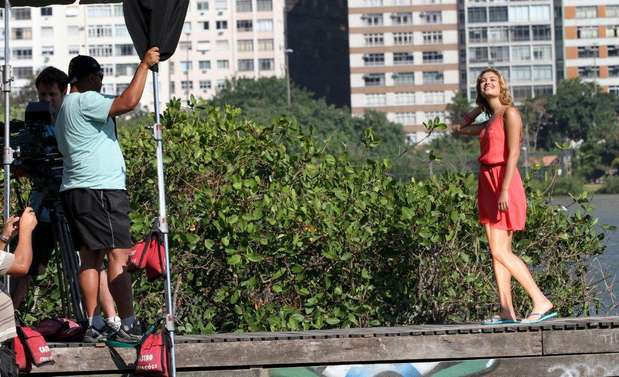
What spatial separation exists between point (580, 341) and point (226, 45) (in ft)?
505

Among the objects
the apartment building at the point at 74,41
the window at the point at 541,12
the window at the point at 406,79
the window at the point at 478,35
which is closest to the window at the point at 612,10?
the window at the point at 541,12

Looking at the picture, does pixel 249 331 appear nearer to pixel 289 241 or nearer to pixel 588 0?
pixel 289 241

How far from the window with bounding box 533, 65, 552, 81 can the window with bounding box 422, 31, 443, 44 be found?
9310mm

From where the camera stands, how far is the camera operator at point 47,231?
9.98 meters

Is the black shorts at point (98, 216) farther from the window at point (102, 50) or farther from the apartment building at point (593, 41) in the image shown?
the apartment building at point (593, 41)

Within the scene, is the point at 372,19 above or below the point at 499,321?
above

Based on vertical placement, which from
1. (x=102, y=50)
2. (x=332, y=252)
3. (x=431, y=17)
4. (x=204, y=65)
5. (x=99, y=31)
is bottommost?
(x=332, y=252)

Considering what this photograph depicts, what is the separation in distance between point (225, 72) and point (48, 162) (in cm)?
15266

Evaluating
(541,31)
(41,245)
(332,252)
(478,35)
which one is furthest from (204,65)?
(41,245)

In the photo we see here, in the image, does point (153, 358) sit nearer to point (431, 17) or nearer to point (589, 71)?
point (431, 17)

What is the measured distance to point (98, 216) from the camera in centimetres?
965

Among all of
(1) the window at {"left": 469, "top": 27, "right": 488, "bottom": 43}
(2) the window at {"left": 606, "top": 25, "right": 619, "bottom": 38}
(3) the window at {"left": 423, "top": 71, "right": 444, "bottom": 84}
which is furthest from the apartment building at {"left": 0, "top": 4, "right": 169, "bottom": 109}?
(2) the window at {"left": 606, "top": 25, "right": 619, "bottom": 38}

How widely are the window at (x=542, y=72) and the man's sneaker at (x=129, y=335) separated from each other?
14602cm

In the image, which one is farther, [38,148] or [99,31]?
[99,31]
